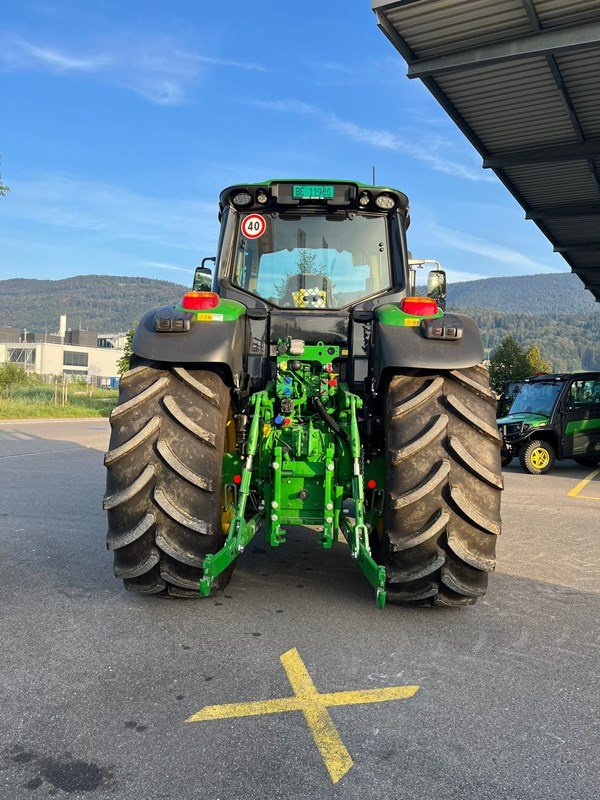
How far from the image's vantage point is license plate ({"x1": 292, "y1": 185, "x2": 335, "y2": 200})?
4.65 meters

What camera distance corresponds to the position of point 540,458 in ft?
44.4

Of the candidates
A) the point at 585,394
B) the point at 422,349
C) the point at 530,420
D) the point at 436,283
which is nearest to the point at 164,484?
the point at 422,349

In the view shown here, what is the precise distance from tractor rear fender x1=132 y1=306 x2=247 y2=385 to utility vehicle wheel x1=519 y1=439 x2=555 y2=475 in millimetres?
10785

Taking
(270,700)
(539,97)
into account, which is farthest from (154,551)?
(539,97)

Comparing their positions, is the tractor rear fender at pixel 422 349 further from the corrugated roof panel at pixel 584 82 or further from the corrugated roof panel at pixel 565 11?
the corrugated roof panel at pixel 584 82

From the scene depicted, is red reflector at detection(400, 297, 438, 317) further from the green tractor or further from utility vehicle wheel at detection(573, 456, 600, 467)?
utility vehicle wheel at detection(573, 456, 600, 467)

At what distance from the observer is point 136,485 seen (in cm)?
360

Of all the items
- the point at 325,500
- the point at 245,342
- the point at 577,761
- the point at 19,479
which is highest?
the point at 245,342

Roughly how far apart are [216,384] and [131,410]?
0.54m

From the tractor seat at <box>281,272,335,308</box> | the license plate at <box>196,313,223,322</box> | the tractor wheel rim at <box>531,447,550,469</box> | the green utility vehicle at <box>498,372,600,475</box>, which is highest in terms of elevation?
the tractor seat at <box>281,272,335,308</box>

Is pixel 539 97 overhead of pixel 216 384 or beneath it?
overhead

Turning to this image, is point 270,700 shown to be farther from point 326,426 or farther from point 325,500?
point 326,426

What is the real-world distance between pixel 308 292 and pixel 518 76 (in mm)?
7724

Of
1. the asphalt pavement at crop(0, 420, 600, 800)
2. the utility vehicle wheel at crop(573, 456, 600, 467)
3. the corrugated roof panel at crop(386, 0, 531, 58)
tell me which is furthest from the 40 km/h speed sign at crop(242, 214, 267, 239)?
the utility vehicle wheel at crop(573, 456, 600, 467)
